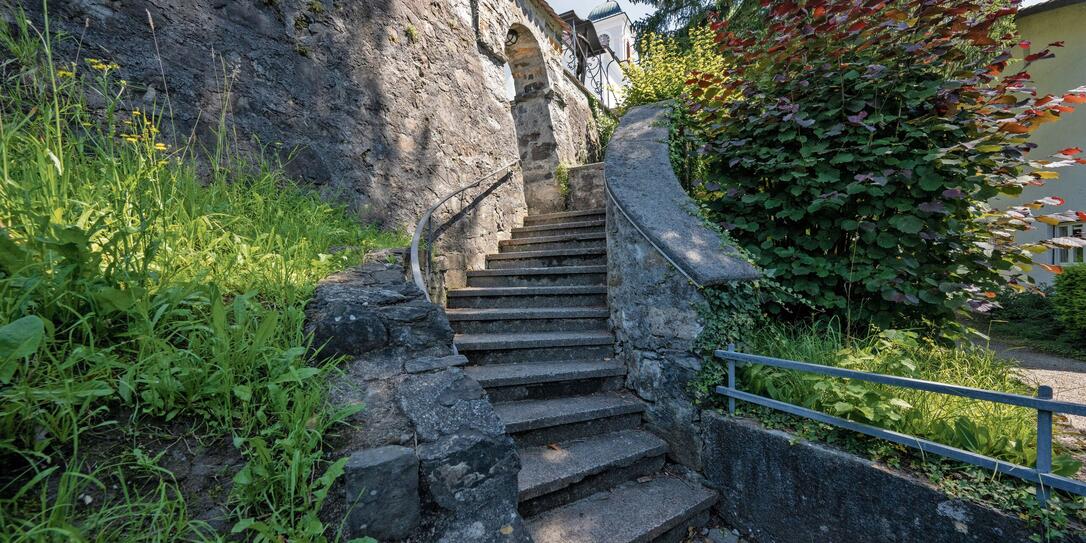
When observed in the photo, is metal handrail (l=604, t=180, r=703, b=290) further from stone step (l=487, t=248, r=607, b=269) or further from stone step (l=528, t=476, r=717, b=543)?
stone step (l=528, t=476, r=717, b=543)

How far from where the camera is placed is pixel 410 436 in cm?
139

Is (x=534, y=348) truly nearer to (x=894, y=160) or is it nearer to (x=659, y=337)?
(x=659, y=337)

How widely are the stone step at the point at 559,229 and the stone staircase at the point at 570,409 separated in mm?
577

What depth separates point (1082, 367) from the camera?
4.32 metres

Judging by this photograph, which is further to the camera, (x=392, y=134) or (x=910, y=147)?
(x=392, y=134)

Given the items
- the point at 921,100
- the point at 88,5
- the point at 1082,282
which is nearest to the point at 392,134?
the point at 88,5

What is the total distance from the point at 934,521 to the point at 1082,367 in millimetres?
4973

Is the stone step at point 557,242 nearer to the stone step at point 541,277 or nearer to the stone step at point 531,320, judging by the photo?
the stone step at point 541,277

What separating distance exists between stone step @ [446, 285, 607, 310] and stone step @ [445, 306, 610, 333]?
0.77 feet

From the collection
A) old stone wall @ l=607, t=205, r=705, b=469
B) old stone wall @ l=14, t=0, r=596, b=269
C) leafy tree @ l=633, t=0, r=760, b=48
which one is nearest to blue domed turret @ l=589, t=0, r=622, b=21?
leafy tree @ l=633, t=0, r=760, b=48

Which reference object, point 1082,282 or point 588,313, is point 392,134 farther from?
point 1082,282

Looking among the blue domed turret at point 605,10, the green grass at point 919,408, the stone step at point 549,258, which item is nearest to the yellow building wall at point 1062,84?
the green grass at point 919,408

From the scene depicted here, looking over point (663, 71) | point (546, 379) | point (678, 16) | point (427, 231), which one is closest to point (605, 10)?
point (678, 16)

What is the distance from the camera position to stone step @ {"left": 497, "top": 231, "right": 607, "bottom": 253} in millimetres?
4422
